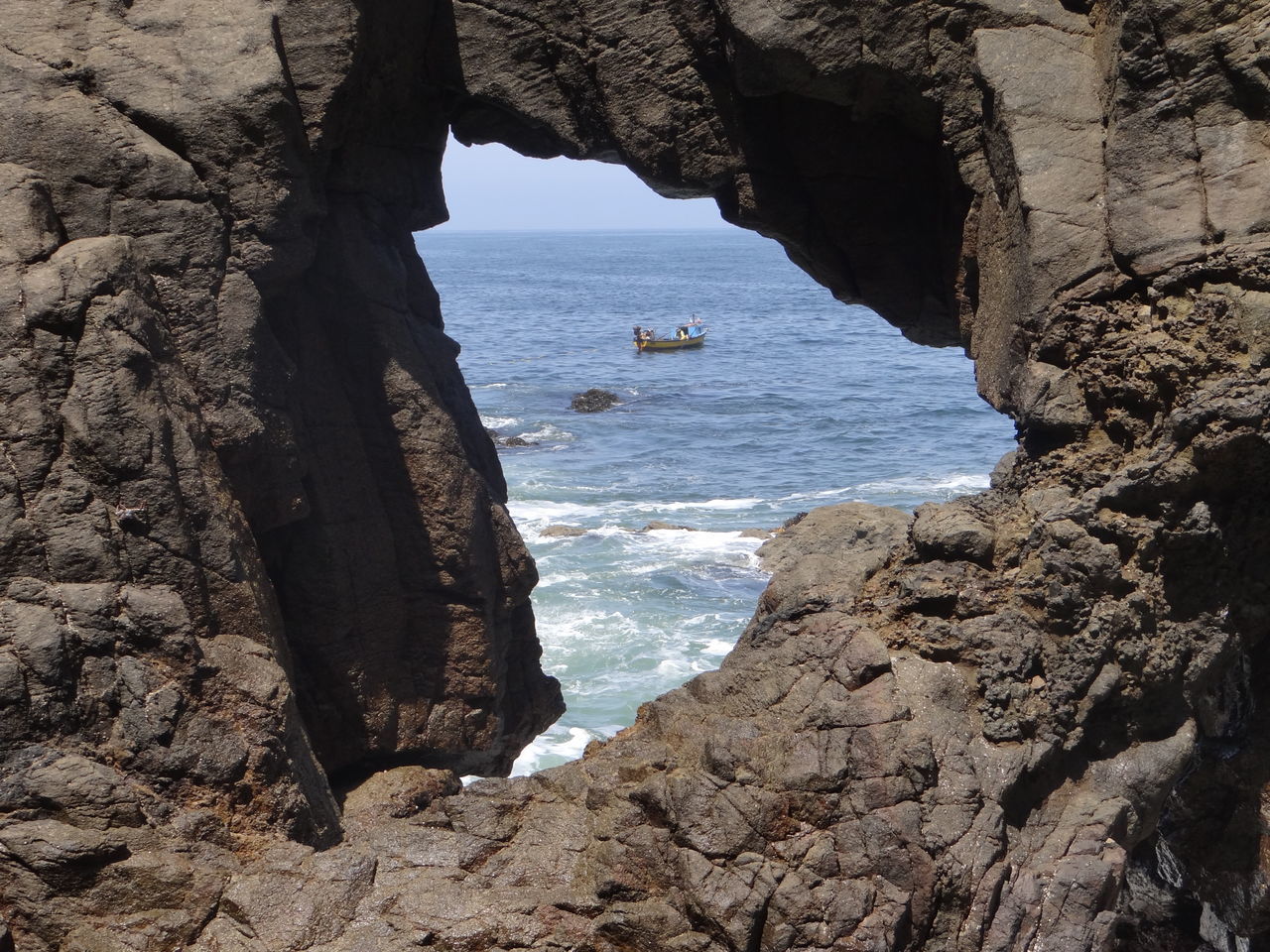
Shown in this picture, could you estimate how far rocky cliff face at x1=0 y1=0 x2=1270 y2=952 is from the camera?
6867 mm

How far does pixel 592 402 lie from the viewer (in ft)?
129

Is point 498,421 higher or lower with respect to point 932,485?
higher

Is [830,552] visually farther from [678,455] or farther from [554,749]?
[678,455]

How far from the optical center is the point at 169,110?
27.6 feet

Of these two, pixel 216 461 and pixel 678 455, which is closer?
pixel 216 461

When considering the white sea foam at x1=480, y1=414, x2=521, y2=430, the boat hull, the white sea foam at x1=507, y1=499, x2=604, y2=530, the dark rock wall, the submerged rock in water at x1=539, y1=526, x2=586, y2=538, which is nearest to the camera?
the dark rock wall

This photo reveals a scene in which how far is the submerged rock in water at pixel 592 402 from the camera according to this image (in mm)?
39094

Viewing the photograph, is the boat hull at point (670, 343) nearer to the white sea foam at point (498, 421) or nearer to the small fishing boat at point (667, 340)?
the small fishing boat at point (667, 340)

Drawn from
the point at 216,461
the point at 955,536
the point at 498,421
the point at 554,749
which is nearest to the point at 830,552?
the point at 955,536

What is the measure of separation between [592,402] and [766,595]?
98.2ft

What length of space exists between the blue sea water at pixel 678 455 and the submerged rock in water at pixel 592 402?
46cm

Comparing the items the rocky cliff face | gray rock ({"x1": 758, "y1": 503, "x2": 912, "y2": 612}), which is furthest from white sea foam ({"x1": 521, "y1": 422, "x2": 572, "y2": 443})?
the rocky cliff face

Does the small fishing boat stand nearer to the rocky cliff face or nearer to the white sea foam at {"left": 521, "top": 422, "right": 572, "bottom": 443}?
the white sea foam at {"left": 521, "top": 422, "right": 572, "bottom": 443}

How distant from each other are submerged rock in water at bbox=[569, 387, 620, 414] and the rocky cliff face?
28648mm
